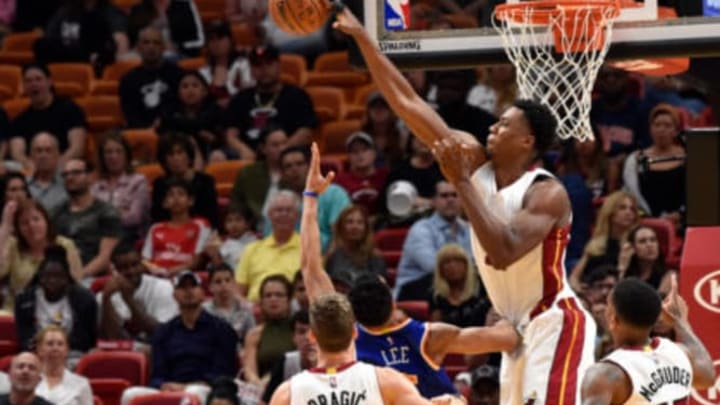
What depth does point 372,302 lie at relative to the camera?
7594mm

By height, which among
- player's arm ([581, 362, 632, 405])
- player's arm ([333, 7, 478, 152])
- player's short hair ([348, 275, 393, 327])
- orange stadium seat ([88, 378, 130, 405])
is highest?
player's arm ([333, 7, 478, 152])

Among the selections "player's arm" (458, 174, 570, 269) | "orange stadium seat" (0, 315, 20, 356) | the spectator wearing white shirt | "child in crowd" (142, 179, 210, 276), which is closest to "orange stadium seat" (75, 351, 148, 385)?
the spectator wearing white shirt

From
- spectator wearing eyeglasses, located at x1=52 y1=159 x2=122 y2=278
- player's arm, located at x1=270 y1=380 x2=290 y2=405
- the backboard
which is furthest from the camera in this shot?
spectator wearing eyeglasses, located at x1=52 y1=159 x2=122 y2=278

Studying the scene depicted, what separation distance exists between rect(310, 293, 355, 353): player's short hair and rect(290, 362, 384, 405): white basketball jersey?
10 centimetres

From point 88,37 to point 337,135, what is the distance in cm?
343

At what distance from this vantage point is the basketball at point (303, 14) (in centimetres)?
727

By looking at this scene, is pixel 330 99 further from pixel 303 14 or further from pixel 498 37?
pixel 303 14

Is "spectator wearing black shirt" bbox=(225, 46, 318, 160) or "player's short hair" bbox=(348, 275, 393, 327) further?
"spectator wearing black shirt" bbox=(225, 46, 318, 160)

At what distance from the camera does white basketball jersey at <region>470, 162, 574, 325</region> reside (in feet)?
23.1

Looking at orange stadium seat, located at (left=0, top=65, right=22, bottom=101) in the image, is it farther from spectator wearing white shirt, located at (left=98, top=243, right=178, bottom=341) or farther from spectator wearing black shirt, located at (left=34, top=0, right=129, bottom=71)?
spectator wearing white shirt, located at (left=98, top=243, right=178, bottom=341)

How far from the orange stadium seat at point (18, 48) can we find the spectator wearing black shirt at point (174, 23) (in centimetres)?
102

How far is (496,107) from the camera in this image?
47.0 ft

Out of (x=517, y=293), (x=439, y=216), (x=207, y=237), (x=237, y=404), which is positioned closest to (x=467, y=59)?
(x=517, y=293)

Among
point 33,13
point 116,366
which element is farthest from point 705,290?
point 33,13
